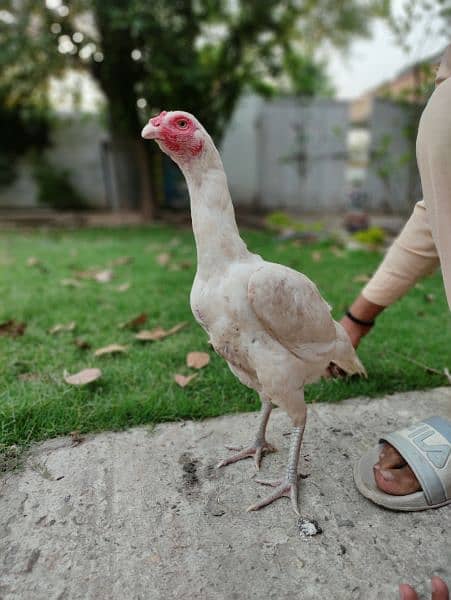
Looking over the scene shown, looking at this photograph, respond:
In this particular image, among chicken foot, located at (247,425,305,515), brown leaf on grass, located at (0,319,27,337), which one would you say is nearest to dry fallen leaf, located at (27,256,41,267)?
brown leaf on grass, located at (0,319,27,337)

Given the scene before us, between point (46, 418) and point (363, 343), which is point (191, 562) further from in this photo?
point (363, 343)

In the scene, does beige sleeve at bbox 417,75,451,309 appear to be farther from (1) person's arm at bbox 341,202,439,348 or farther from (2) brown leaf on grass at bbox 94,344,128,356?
(2) brown leaf on grass at bbox 94,344,128,356

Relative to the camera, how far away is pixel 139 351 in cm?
227

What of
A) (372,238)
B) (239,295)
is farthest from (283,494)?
(372,238)

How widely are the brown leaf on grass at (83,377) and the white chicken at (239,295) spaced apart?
31.6 inches

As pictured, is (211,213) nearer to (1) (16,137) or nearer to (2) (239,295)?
(2) (239,295)

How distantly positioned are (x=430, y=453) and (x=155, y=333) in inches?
61.0

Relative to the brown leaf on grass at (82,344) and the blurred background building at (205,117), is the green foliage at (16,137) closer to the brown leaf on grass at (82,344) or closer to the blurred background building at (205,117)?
the blurred background building at (205,117)

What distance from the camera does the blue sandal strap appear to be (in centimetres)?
126

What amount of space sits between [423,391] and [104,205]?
9.37 m

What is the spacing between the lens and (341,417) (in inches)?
69.3

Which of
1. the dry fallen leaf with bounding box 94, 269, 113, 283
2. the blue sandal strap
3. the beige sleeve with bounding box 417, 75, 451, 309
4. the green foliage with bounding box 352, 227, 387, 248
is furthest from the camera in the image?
the green foliage with bounding box 352, 227, 387, 248

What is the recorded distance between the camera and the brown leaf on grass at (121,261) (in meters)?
4.34

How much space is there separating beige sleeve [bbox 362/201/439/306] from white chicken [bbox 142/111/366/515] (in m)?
0.59
